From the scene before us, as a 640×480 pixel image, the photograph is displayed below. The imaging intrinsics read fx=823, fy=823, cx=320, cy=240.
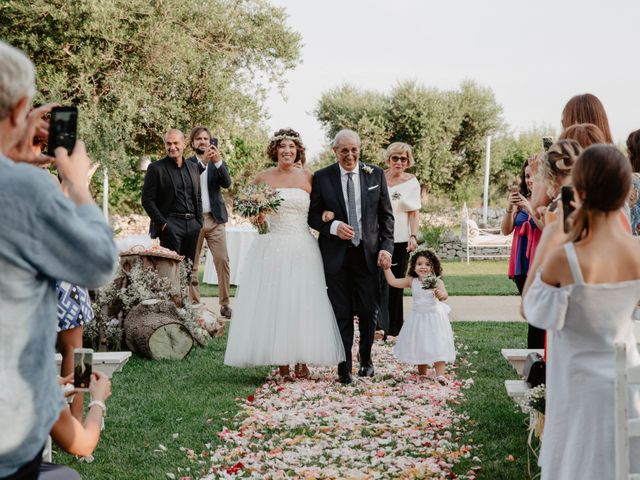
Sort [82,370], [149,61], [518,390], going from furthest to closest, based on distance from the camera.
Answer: [149,61] → [518,390] → [82,370]

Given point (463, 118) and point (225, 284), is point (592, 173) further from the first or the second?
point (463, 118)

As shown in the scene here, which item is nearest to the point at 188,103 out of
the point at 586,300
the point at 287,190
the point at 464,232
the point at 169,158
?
the point at 464,232

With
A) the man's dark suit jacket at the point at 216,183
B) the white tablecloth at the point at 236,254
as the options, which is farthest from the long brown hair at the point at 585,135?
the white tablecloth at the point at 236,254

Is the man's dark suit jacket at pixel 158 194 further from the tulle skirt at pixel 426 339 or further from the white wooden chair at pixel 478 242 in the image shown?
the white wooden chair at pixel 478 242

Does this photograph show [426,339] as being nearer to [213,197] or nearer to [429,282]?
[429,282]

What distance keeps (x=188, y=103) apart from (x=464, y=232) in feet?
29.0

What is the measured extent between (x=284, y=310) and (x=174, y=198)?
10.9ft

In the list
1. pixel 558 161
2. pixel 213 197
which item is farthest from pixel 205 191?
pixel 558 161

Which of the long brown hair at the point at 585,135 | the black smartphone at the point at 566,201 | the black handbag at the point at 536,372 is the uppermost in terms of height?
the long brown hair at the point at 585,135

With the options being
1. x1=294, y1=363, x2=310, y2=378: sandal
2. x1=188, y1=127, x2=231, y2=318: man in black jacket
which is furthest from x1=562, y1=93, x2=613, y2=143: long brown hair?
x1=188, y1=127, x2=231, y2=318: man in black jacket

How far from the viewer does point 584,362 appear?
9.95 feet

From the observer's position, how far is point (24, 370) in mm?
1969

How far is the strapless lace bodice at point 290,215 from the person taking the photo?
728 centimetres

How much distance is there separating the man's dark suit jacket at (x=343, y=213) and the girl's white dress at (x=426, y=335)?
57 centimetres
